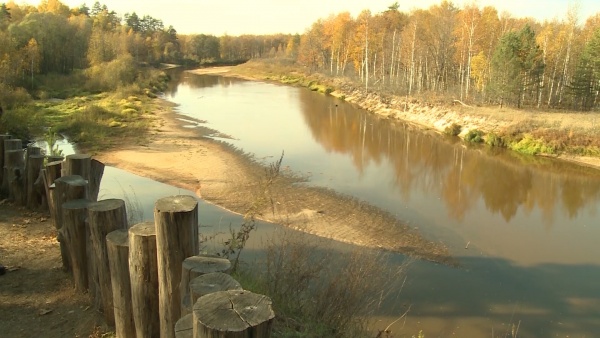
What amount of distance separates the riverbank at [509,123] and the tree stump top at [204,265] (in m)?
24.8

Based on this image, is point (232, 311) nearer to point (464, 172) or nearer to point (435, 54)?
point (464, 172)

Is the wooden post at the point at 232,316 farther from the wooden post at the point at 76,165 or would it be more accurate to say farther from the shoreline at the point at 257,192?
the shoreline at the point at 257,192

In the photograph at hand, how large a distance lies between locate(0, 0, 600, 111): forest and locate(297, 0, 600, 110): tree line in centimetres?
8

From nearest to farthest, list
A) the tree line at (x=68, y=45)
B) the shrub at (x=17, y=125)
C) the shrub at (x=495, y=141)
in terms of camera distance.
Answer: the shrub at (x=17, y=125), the shrub at (x=495, y=141), the tree line at (x=68, y=45)

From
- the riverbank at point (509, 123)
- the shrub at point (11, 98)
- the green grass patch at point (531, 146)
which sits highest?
the shrub at point (11, 98)

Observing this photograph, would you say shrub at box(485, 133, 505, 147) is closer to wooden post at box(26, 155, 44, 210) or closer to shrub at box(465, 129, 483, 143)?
shrub at box(465, 129, 483, 143)

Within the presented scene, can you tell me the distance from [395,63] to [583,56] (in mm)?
20752

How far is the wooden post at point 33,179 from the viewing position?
908 cm

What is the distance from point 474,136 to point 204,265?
1080 inches

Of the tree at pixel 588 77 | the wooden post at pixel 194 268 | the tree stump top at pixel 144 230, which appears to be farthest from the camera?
the tree at pixel 588 77

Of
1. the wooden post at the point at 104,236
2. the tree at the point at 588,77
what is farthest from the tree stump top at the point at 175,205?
the tree at the point at 588,77

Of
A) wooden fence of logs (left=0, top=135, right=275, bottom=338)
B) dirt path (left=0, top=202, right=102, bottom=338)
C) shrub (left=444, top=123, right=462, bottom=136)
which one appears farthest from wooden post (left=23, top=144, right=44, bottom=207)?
shrub (left=444, top=123, right=462, bottom=136)

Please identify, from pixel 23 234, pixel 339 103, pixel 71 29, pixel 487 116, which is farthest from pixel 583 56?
pixel 71 29

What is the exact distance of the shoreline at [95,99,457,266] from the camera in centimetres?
1338
